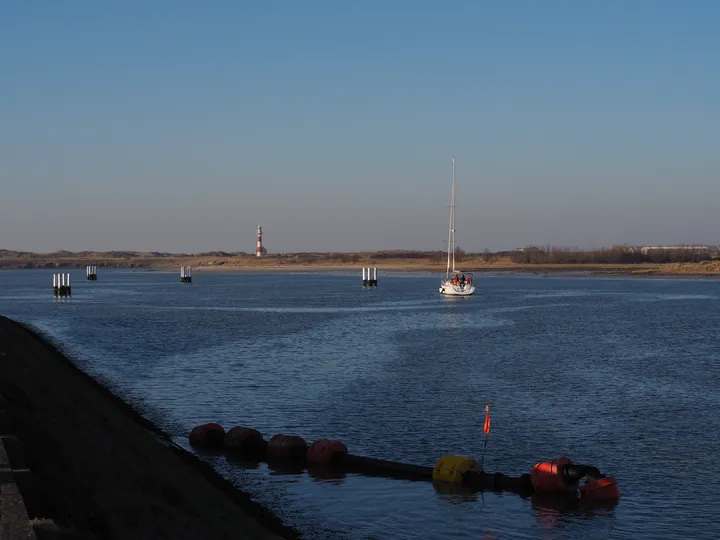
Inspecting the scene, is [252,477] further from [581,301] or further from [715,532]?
[581,301]

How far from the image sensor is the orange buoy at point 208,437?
24.8m

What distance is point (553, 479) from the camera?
20000 mm

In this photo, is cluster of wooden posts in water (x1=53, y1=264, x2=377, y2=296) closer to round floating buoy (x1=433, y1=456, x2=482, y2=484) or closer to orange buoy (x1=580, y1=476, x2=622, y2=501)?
round floating buoy (x1=433, y1=456, x2=482, y2=484)

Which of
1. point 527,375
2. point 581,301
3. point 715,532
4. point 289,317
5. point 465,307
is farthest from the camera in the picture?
point 581,301

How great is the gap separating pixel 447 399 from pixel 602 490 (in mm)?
13240

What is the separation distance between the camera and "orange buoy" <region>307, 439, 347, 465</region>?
73.4ft

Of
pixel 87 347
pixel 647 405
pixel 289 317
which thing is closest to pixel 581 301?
pixel 289 317

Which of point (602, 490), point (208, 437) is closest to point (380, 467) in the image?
point (602, 490)

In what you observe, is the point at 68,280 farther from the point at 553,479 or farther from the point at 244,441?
the point at 553,479

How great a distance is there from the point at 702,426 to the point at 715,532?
10.6 metres

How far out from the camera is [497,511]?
62.7ft

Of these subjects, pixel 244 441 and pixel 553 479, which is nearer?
pixel 553 479

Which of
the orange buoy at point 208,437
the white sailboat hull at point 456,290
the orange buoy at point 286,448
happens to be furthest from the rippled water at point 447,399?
the white sailboat hull at point 456,290

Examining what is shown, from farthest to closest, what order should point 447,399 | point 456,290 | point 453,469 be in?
point 456,290 → point 447,399 → point 453,469
